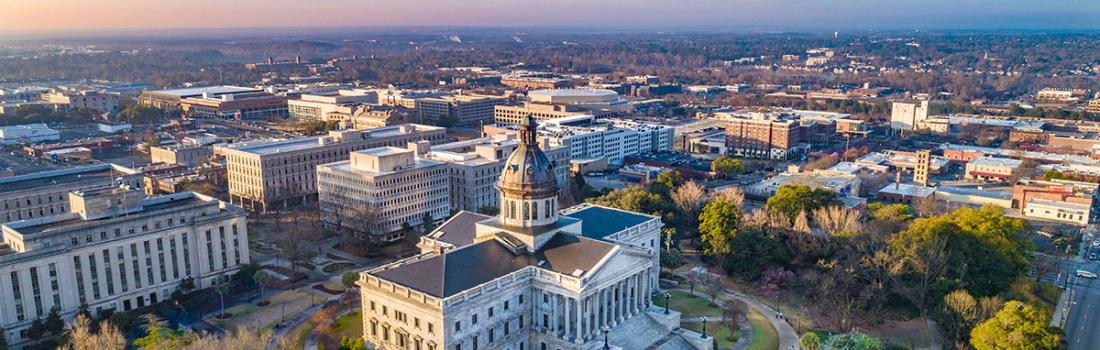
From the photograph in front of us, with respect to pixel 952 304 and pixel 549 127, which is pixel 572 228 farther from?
pixel 549 127

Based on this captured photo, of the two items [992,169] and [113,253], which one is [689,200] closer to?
[113,253]

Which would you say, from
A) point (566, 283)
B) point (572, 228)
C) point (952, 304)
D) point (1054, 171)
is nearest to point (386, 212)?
point (572, 228)

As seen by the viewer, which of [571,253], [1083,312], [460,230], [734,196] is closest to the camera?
[571,253]

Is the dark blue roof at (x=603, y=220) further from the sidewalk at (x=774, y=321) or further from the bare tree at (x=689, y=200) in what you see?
the bare tree at (x=689, y=200)

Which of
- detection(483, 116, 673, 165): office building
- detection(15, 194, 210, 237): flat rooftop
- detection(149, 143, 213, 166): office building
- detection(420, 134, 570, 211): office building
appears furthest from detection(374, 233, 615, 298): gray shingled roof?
detection(149, 143, 213, 166): office building

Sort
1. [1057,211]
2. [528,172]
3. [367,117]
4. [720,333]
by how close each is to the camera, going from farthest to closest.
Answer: [367,117] → [1057,211] → [720,333] → [528,172]

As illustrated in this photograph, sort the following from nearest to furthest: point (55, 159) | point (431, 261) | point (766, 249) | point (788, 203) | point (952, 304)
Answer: point (431, 261) < point (952, 304) < point (766, 249) < point (788, 203) < point (55, 159)

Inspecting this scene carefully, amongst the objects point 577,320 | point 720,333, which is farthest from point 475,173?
point 577,320
